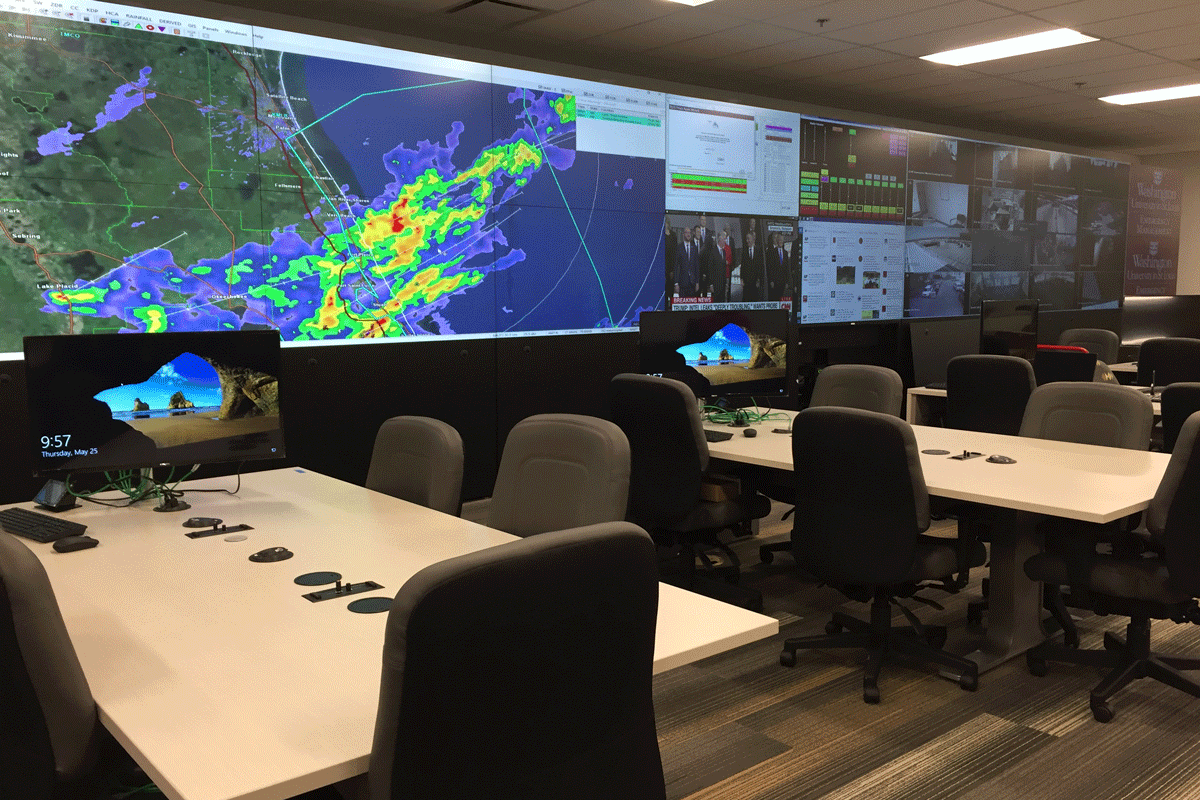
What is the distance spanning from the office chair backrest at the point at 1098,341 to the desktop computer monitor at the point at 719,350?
3674 millimetres

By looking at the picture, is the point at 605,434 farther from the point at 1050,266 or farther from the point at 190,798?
the point at 1050,266

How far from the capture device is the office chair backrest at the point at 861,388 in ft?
15.2

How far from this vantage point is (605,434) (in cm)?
253

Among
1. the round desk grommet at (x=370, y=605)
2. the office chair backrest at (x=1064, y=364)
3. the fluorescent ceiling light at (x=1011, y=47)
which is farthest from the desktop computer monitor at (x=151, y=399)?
the fluorescent ceiling light at (x=1011, y=47)

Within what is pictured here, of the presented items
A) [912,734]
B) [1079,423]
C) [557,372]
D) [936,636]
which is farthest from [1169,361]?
[912,734]

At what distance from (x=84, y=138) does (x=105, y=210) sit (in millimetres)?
316

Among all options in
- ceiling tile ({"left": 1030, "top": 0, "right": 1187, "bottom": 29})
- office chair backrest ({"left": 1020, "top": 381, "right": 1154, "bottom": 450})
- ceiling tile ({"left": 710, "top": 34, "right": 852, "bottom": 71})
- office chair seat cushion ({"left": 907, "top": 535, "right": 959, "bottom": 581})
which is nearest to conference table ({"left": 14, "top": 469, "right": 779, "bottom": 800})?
office chair seat cushion ({"left": 907, "top": 535, "right": 959, "bottom": 581})

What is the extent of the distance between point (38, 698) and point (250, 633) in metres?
0.42

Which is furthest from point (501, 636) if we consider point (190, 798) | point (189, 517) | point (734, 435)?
point (734, 435)

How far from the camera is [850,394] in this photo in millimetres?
4781

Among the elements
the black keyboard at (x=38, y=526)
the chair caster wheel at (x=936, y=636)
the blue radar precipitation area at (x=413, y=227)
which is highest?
the blue radar precipitation area at (x=413, y=227)

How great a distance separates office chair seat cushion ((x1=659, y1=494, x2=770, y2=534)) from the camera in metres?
3.85

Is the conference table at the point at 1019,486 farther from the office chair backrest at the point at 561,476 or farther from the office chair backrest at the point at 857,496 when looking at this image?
the office chair backrest at the point at 561,476

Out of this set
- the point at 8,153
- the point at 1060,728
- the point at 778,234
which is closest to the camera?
the point at 1060,728
